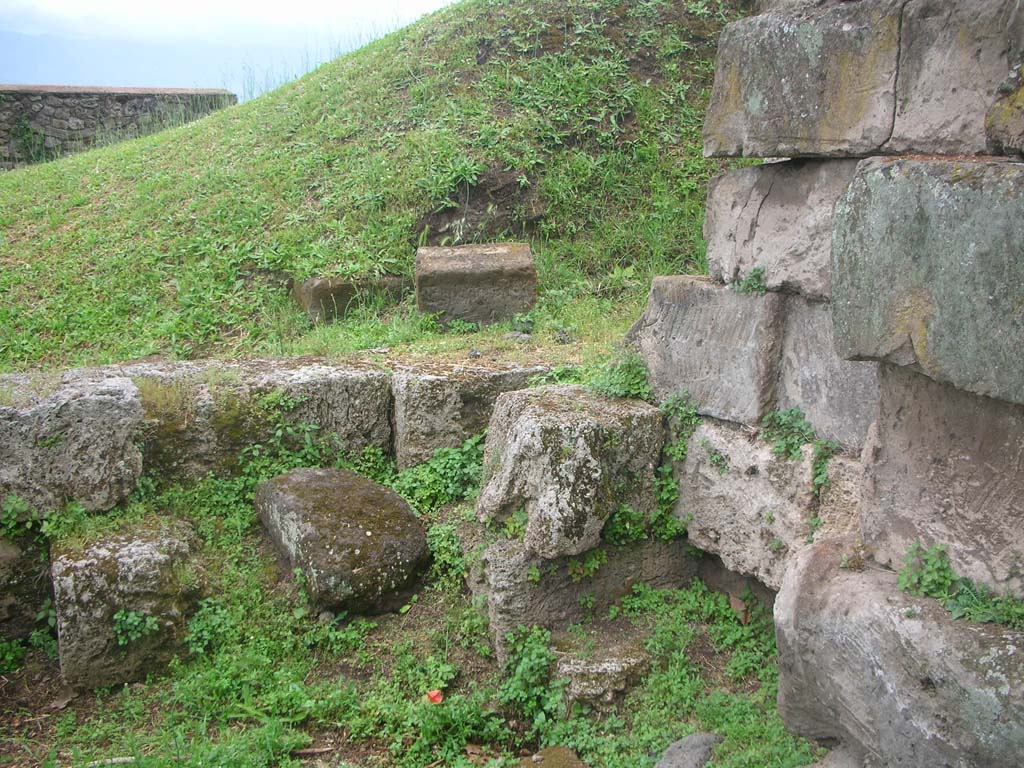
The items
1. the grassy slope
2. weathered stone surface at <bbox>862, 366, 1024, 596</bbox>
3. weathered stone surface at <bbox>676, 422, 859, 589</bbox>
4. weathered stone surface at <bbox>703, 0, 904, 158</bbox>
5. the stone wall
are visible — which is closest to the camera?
the stone wall

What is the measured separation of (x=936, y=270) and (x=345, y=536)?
114 inches

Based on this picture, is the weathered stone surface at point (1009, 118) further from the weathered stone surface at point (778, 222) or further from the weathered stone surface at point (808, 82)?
the weathered stone surface at point (778, 222)

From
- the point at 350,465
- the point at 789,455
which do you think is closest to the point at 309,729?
the point at 350,465

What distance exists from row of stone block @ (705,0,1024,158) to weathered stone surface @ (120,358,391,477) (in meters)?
2.32

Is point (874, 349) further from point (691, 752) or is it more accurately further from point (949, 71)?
point (691, 752)

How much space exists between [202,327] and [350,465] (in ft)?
7.21

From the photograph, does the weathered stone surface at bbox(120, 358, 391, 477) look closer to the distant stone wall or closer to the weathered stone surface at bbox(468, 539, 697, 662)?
the weathered stone surface at bbox(468, 539, 697, 662)

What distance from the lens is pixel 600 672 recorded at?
373cm

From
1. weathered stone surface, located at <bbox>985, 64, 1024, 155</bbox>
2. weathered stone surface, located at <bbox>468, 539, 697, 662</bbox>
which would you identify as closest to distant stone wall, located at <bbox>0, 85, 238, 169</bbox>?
weathered stone surface, located at <bbox>468, 539, 697, 662</bbox>

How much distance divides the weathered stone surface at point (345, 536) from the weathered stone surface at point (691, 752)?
1577mm

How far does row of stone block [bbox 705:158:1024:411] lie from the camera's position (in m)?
2.09

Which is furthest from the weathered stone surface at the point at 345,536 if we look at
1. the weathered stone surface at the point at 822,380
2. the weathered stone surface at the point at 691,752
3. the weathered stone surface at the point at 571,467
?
the weathered stone surface at the point at 822,380

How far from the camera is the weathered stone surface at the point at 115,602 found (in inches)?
155

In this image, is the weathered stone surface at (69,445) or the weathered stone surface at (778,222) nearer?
the weathered stone surface at (778,222)
